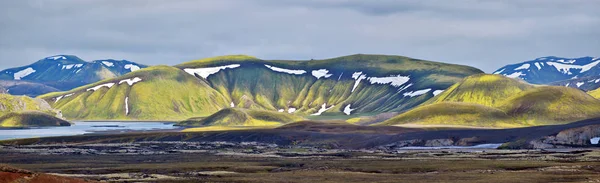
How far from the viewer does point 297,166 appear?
88.1 meters

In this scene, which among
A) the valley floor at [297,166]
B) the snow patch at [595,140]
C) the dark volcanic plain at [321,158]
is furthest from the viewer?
the snow patch at [595,140]

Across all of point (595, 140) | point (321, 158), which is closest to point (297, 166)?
point (321, 158)

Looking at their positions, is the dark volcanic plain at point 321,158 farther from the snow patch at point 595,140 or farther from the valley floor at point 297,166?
the snow patch at point 595,140

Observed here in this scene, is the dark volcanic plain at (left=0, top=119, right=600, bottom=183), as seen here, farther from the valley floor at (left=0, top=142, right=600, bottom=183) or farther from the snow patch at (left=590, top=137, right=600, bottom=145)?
the snow patch at (left=590, top=137, right=600, bottom=145)

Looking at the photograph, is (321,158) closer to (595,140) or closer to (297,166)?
(297,166)

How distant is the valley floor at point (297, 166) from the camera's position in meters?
70.1

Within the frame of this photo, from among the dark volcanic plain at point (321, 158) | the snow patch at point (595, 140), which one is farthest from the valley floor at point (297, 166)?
the snow patch at point (595, 140)

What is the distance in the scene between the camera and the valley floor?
70.1 metres

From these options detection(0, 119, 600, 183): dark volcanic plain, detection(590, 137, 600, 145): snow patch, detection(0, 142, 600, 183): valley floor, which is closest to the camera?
detection(0, 142, 600, 183): valley floor

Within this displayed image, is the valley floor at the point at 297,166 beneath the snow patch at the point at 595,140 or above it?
beneath

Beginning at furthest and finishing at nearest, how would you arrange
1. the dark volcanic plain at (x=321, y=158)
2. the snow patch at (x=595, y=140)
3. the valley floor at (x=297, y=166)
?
the snow patch at (x=595, y=140)
the dark volcanic plain at (x=321, y=158)
the valley floor at (x=297, y=166)

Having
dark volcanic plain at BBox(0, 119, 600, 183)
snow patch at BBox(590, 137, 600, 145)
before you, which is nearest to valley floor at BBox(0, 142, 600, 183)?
dark volcanic plain at BBox(0, 119, 600, 183)

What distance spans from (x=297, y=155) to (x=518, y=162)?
31.5 meters

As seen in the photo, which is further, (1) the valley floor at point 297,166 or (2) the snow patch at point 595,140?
(2) the snow patch at point 595,140
